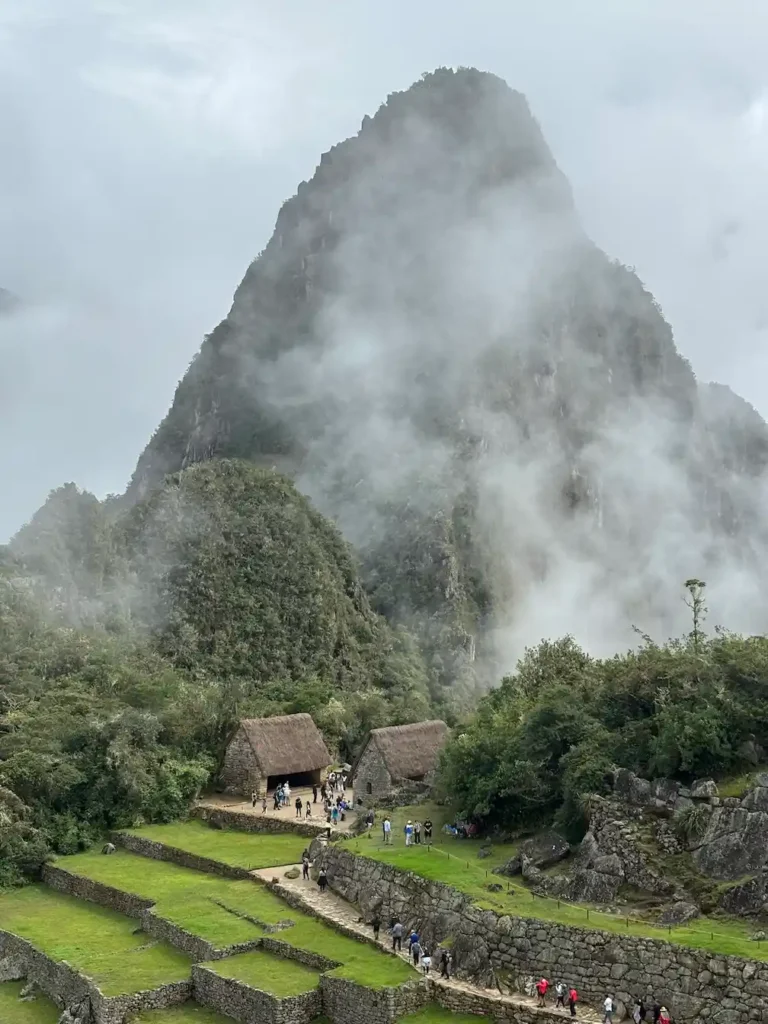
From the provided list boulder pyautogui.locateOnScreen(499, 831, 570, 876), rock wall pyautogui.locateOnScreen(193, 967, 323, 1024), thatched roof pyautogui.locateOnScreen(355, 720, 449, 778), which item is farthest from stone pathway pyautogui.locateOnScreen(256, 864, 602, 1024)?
thatched roof pyautogui.locateOnScreen(355, 720, 449, 778)

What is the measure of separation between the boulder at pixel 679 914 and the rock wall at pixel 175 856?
11391 millimetres

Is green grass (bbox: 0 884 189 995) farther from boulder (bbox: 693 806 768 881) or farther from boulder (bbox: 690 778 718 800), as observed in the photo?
boulder (bbox: 690 778 718 800)

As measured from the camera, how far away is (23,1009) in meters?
19.2

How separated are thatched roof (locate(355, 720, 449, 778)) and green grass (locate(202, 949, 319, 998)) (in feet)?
40.7

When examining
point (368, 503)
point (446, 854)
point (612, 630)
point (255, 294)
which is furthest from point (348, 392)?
point (446, 854)

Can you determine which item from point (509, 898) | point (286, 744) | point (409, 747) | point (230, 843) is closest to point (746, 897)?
point (509, 898)

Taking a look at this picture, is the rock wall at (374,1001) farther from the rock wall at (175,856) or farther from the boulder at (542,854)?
the rock wall at (175,856)

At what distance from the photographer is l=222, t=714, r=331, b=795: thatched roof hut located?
108 ft

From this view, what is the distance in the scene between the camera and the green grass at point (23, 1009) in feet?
61.0

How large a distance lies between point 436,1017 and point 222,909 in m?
7.16

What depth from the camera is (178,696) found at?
3703 cm

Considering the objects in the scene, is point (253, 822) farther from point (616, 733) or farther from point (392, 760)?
point (616, 733)

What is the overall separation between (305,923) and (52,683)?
20.3 metres

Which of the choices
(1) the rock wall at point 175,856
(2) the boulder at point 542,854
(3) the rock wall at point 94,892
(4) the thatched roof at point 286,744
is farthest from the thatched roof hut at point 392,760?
(2) the boulder at point 542,854
